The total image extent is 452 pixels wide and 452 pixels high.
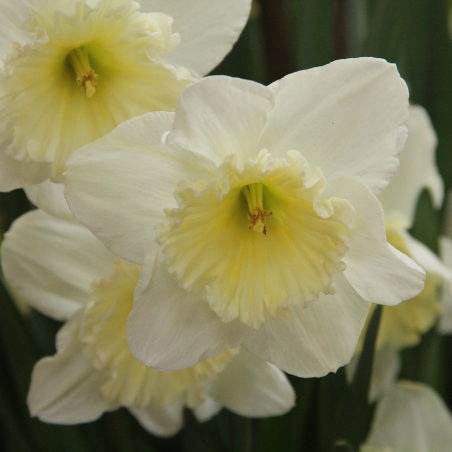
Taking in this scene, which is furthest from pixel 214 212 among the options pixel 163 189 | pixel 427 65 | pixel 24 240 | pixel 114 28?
pixel 427 65

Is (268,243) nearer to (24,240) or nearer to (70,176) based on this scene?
(70,176)

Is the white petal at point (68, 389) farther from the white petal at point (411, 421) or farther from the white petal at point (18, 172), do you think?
the white petal at point (411, 421)

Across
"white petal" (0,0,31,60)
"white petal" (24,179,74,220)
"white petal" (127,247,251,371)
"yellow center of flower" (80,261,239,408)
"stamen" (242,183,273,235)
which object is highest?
"white petal" (0,0,31,60)

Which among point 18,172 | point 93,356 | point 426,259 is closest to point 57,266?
point 93,356

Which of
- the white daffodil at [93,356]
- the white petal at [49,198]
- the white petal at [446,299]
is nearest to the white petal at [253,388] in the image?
the white daffodil at [93,356]

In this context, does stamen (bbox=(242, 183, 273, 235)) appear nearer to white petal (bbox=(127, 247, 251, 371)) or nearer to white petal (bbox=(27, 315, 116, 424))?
white petal (bbox=(127, 247, 251, 371))

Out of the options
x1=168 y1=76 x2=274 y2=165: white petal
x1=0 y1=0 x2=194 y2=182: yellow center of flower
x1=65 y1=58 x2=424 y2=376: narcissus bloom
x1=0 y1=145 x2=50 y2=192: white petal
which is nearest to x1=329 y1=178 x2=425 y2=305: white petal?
x1=65 y1=58 x2=424 y2=376: narcissus bloom
